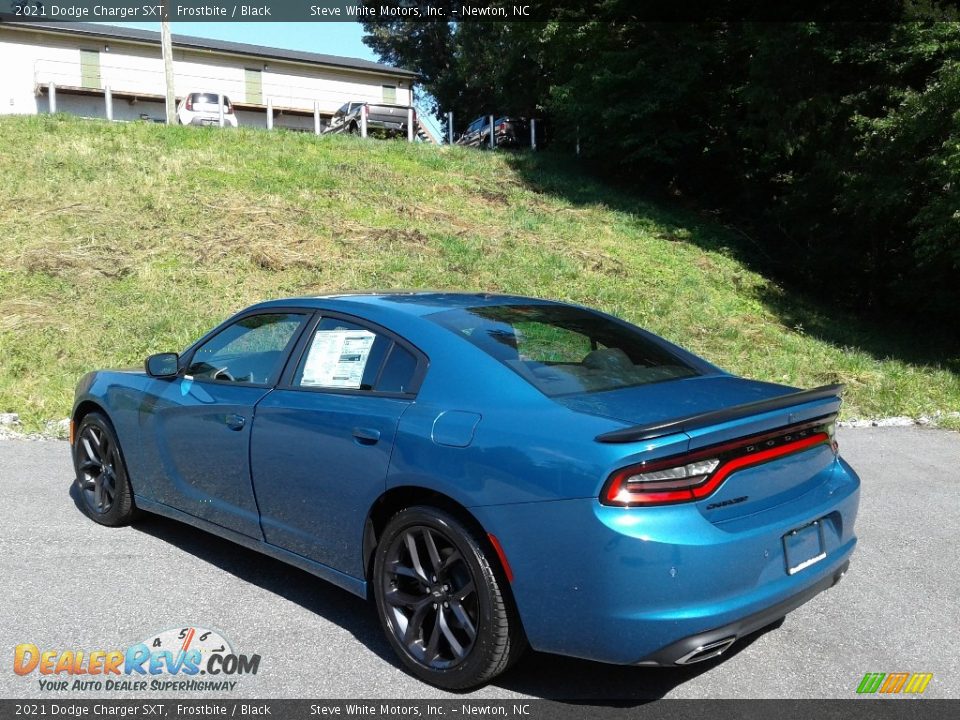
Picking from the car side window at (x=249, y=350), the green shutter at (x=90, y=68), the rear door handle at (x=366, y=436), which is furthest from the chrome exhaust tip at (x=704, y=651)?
the green shutter at (x=90, y=68)

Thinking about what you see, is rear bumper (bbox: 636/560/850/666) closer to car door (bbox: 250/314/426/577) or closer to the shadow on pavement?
the shadow on pavement

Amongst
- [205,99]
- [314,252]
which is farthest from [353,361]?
[205,99]

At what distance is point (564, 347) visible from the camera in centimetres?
384

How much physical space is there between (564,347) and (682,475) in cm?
105

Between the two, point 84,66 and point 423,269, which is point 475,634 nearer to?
point 423,269

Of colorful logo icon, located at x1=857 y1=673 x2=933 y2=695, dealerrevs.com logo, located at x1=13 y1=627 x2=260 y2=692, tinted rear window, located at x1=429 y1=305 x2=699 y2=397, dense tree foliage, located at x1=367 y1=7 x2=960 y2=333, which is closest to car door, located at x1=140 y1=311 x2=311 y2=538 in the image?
dealerrevs.com logo, located at x1=13 y1=627 x2=260 y2=692

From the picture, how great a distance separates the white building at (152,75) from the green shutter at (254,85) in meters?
0.04

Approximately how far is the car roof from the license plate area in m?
1.81

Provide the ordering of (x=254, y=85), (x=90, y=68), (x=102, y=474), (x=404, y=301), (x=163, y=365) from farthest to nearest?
1. (x=254, y=85)
2. (x=90, y=68)
3. (x=102, y=474)
4. (x=163, y=365)
5. (x=404, y=301)

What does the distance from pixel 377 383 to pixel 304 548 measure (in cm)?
87

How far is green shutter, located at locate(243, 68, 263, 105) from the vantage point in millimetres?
37250

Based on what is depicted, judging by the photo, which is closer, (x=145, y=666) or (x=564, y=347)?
(x=145, y=666)

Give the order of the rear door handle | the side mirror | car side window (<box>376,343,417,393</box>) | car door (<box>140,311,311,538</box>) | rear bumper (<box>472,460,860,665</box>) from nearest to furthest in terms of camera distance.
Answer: rear bumper (<box>472,460,860,665</box>), the rear door handle, car side window (<box>376,343,417,393</box>), car door (<box>140,311,311,538</box>), the side mirror

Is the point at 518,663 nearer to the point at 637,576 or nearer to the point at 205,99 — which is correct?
the point at 637,576
